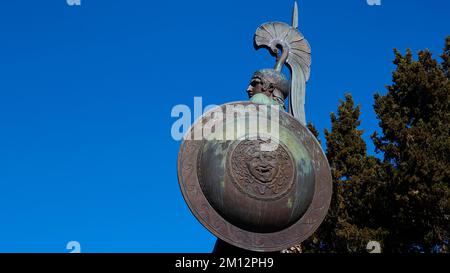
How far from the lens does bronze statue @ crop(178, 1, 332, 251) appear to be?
6.29m

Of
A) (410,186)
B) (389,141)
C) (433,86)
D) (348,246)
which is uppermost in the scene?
(433,86)

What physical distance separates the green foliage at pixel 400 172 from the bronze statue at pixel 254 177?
981 centimetres

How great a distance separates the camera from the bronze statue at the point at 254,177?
20.6ft

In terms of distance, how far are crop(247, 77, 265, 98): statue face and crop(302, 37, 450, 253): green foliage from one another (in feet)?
31.3

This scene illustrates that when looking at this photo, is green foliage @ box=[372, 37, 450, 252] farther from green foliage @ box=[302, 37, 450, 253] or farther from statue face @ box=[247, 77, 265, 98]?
statue face @ box=[247, 77, 265, 98]

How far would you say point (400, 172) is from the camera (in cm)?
1648

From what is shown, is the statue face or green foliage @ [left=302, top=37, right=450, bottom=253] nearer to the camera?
the statue face

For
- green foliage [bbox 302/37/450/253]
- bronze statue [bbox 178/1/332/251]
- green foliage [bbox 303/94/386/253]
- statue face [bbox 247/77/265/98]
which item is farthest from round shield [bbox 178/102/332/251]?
green foliage [bbox 303/94/386/253]

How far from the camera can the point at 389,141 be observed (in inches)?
705

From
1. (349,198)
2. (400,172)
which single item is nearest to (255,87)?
(400,172)
